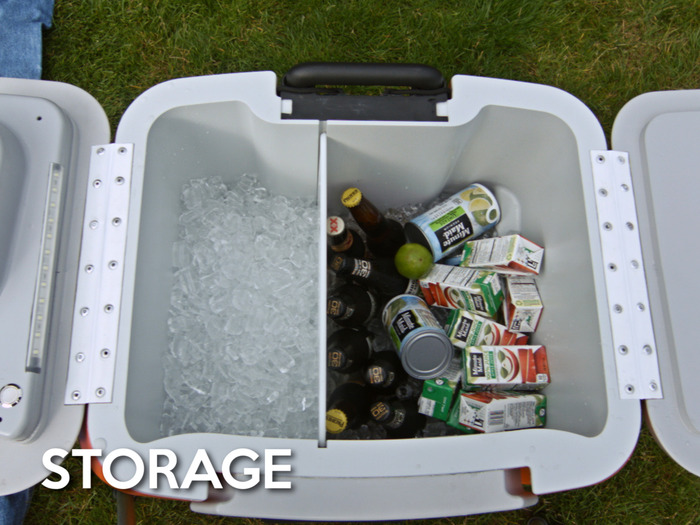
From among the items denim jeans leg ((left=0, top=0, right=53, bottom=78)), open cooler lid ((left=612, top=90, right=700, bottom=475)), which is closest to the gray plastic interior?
open cooler lid ((left=612, top=90, right=700, bottom=475))

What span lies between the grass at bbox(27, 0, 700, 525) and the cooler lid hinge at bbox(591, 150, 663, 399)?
652 millimetres

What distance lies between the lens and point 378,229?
3.98ft

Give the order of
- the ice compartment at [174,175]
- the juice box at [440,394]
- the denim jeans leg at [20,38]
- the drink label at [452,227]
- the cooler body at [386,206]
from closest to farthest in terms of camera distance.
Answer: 1. the cooler body at [386,206]
2. the ice compartment at [174,175]
3. the juice box at [440,394]
4. the drink label at [452,227]
5. the denim jeans leg at [20,38]

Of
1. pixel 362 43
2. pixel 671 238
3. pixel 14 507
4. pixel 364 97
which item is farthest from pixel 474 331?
pixel 14 507

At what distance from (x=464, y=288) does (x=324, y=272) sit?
33 centimetres

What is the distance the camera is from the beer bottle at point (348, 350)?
1.08 meters

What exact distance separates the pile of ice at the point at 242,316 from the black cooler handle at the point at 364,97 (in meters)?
0.27

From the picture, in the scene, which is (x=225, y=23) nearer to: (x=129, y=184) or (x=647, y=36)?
(x=129, y=184)

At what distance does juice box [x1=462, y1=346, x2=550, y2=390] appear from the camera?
1.05 metres

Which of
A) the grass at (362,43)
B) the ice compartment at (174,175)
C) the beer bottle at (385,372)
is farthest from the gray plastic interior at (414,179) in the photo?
the grass at (362,43)

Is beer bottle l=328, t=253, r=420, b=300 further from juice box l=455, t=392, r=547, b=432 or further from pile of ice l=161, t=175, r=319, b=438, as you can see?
juice box l=455, t=392, r=547, b=432

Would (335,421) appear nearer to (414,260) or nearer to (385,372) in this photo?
(385,372)

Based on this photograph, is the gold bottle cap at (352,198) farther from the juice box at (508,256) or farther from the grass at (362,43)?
the grass at (362,43)

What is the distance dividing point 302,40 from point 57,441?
1.23 meters
